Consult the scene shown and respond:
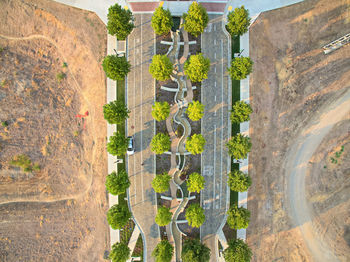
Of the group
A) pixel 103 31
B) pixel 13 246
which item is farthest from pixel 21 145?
pixel 103 31

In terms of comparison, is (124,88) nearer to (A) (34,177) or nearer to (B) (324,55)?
(A) (34,177)

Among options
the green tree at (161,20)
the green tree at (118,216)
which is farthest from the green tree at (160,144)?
the green tree at (161,20)

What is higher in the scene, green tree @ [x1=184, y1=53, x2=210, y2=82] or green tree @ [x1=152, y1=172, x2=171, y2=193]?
green tree @ [x1=184, y1=53, x2=210, y2=82]

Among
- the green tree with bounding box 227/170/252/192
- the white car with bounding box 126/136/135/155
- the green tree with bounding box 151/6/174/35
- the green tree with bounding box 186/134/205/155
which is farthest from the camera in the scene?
the white car with bounding box 126/136/135/155

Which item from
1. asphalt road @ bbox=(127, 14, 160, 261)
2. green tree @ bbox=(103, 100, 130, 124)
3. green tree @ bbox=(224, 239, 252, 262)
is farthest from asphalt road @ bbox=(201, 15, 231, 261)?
green tree @ bbox=(103, 100, 130, 124)

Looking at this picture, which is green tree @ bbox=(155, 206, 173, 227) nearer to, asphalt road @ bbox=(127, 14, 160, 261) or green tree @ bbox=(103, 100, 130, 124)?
asphalt road @ bbox=(127, 14, 160, 261)

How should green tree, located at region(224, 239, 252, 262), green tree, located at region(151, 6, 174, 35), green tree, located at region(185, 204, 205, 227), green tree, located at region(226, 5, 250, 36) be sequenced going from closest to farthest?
green tree, located at region(151, 6, 174, 35) < green tree, located at region(226, 5, 250, 36) < green tree, located at region(224, 239, 252, 262) < green tree, located at region(185, 204, 205, 227)
